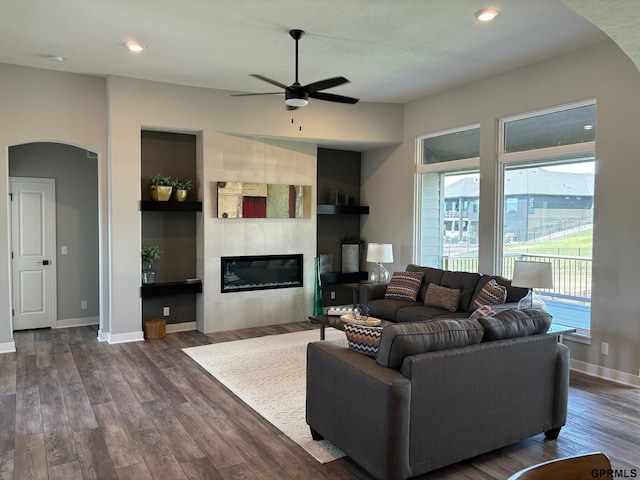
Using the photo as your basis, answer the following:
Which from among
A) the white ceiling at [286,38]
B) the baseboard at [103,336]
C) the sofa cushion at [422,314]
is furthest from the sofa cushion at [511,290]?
the baseboard at [103,336]

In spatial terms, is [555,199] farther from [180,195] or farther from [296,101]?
[180,195]

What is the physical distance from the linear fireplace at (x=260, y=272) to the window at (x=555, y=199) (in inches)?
120

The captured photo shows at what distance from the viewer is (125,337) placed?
612cm

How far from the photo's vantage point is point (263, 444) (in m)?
3.38

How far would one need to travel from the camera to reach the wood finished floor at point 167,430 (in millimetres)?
3021

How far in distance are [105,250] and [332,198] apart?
3.50m

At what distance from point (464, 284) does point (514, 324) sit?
8.44ft

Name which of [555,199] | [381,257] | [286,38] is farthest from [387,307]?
[286,38]

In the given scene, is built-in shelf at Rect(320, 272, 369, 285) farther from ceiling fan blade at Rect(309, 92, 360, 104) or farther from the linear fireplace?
ceiling fan blade at Rect(309, 92, 360, 104)

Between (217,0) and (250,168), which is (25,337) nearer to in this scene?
(250,168)

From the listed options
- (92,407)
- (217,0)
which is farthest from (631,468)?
(217,0)

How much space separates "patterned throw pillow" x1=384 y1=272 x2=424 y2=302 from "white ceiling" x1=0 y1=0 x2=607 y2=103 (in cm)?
249

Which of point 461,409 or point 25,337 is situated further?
point 25,337

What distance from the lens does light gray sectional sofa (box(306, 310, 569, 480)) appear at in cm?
268
